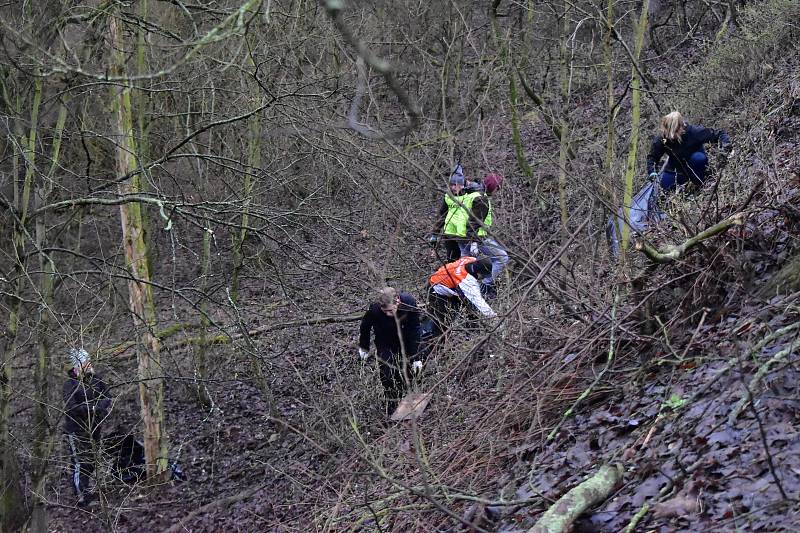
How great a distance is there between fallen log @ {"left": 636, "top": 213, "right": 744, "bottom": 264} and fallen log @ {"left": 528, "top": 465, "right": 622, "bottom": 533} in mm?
1644

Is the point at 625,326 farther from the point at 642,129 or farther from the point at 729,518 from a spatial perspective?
the point at 642,129

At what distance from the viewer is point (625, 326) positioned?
5.63m

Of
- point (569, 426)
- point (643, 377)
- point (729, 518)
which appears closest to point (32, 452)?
point (569, 426)

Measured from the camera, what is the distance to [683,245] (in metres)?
5.34

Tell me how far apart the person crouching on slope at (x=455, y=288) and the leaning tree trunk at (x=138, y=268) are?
118 inches

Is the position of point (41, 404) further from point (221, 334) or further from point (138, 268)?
point (221, 334)

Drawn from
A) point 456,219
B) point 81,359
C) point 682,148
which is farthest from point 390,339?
point 682,148

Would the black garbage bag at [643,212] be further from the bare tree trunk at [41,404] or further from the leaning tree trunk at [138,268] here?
the bare tree trunk at [41,404]

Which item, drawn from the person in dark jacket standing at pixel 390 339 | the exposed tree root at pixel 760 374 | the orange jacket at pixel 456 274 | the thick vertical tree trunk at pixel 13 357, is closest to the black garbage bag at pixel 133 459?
the thick vertical tree trunk at pixel 13 357

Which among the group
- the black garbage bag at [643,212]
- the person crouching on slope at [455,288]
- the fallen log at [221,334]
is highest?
the black garbage bag at [643,212]

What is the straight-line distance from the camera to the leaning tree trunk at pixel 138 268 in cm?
841

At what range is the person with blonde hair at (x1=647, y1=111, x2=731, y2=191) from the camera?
760 cm

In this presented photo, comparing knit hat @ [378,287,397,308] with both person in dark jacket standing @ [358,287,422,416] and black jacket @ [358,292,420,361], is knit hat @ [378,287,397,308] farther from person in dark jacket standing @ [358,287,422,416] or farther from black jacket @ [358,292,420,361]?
black jacket @ [358,292,420,361]

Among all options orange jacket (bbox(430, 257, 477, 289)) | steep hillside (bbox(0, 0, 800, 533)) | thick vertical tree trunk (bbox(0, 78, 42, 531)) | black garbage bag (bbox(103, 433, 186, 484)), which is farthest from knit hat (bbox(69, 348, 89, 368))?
orange jacket (bbox(430, 257, 477, 289))
